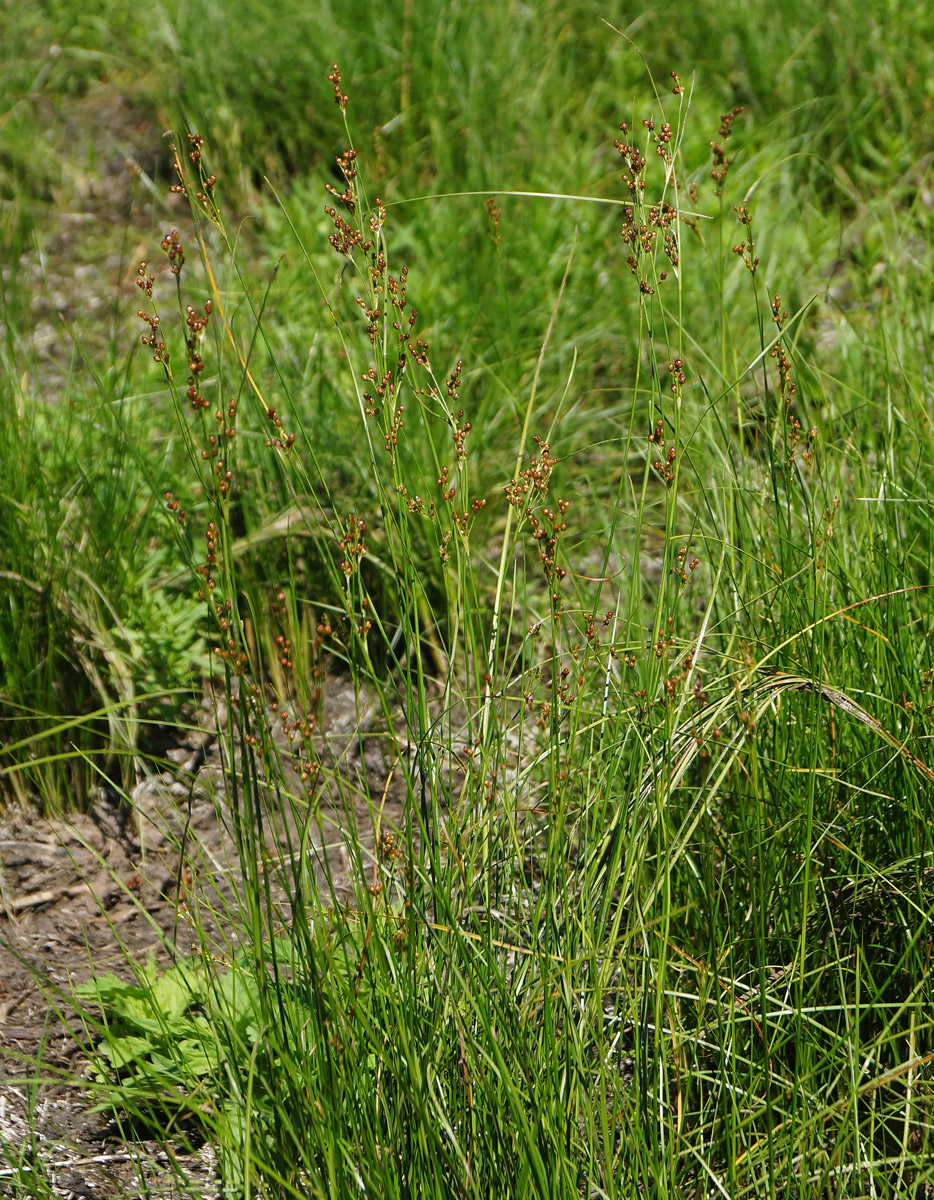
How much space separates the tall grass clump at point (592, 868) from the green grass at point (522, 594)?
15mm

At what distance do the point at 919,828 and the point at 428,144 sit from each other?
11.3 ft

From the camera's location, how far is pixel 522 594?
191cm

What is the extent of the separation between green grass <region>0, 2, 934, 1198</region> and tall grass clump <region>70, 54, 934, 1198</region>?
0.02 meters

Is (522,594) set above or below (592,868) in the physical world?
above

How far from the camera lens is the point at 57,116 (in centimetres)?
502

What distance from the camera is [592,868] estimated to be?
1.48 metres

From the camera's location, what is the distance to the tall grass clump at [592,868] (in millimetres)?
1383

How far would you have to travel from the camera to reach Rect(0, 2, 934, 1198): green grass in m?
1.42

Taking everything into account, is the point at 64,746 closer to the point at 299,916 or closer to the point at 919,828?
the point at 299,916

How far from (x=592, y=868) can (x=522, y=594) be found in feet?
1.83

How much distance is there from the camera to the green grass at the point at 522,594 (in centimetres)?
142

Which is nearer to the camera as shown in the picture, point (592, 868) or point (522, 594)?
point (592, 868)

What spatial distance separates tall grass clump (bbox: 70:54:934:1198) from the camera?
1.38m

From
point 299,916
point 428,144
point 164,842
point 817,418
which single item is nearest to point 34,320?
point 428,144
